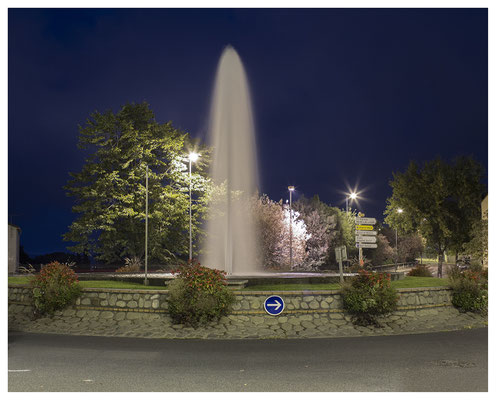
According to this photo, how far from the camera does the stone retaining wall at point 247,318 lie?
15766 millimetres

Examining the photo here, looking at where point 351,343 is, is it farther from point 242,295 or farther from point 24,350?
point 24,350

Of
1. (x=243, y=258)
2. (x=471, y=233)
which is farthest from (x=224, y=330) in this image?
(x=471, y=233)

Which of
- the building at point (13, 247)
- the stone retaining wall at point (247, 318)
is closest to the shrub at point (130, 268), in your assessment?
the stone retaining wall at point (247, 318)

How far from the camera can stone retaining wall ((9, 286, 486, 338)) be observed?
1577 centimetres

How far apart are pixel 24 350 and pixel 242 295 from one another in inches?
274

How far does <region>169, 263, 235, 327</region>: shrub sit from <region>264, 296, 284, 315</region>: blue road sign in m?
1.18

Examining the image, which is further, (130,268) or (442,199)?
(442,199)

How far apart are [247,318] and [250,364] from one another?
18.1 feet

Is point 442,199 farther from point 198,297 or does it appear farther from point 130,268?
point 198,297

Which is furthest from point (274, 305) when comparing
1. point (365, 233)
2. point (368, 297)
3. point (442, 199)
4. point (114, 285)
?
point (442, 199)

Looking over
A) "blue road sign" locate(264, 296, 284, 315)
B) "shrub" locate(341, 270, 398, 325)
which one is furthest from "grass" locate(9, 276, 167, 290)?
"shrub" locate(341, 270, 398, 325)

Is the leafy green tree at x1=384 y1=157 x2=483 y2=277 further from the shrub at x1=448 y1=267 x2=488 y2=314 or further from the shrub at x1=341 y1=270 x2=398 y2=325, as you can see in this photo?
the shrub at x1=341 y1=270 x2=398 y2=325

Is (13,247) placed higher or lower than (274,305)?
higher

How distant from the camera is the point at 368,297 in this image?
1673 centimetres
